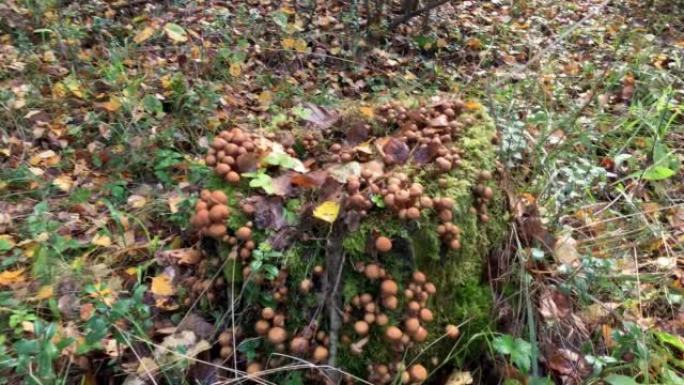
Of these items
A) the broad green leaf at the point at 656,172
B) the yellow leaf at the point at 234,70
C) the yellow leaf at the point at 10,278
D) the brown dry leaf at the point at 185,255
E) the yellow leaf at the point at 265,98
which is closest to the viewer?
the brown dry leaf at the point at 185,255

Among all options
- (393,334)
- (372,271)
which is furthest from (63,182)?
(393,334)

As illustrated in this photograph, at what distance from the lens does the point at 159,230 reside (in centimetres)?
270

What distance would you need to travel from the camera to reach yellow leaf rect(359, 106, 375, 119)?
261 cm

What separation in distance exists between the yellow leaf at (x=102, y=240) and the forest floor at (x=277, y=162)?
14mm

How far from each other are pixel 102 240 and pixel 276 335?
3.90ft

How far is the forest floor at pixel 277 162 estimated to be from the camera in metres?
1.98

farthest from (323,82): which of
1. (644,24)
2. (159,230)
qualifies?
(644,24)

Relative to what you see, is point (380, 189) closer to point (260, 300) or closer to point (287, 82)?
point (260, 300)

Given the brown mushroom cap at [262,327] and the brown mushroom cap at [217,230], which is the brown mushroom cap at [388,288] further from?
the brown mushroom cap at [217,230]

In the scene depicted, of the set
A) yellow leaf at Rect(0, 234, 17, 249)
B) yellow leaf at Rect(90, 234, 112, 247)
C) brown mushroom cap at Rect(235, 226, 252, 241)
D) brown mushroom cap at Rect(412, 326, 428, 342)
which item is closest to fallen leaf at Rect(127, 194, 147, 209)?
yellow leaf at Rect(90, 234, 112, 247)

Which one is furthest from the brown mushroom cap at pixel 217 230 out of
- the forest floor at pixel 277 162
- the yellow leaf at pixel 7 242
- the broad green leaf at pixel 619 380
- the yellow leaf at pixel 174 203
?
the broad green leaf at pixel 619 380

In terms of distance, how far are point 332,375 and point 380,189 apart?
0.70 meters

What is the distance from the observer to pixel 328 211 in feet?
6.13

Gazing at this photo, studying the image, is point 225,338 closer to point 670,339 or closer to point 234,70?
point 670,339
